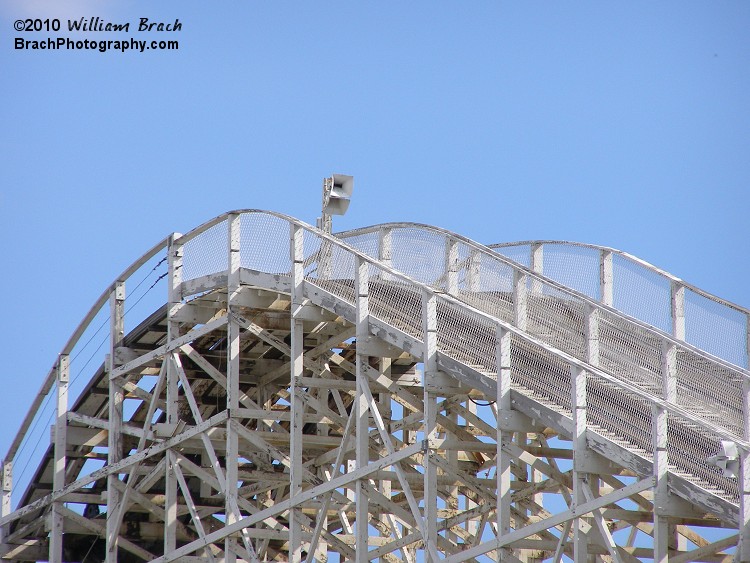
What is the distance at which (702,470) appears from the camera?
18.2 meters

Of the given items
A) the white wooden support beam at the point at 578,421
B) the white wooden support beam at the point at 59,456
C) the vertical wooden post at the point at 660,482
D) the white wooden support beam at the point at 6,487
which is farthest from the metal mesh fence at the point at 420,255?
the white wooden support beam at the point at 6,487

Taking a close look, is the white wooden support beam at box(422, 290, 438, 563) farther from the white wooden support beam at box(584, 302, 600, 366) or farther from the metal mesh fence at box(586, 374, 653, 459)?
the metal mesh fence at box(586, 374, 653, 459)

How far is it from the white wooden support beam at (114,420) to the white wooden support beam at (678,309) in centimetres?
1031

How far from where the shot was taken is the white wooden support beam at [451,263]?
22958 millimetres

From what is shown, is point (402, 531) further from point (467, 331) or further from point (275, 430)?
point (467, 331)

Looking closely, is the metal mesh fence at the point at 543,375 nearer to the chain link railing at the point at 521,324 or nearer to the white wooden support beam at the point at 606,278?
the chain link railing at the point at 521,324

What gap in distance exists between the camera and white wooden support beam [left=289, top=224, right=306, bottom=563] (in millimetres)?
23812

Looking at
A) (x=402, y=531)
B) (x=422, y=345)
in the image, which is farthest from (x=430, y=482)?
(x=402, y=531)

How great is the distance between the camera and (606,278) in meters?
23.5

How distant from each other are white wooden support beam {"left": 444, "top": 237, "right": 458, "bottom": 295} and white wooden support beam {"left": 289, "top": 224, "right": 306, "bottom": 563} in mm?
1888

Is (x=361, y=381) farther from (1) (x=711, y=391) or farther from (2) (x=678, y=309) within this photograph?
(1) (x=711, y=391)

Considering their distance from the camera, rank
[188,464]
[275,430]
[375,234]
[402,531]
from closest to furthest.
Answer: [375,234], [188,464], [275,430], [402,531]

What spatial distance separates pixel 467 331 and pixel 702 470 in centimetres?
431

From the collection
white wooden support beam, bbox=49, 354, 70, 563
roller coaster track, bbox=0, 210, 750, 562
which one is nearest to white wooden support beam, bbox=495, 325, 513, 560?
roller coaster track, bbox=0, 210, 750, 562
